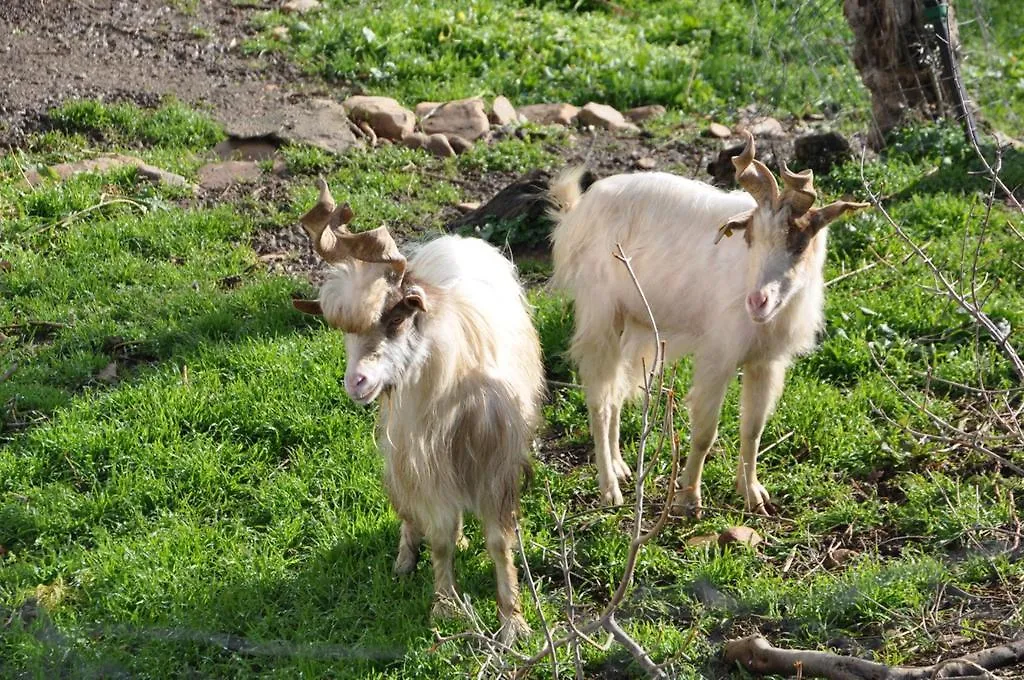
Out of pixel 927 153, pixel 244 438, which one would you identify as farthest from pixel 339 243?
pixel 927 153

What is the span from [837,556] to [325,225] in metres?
2.58

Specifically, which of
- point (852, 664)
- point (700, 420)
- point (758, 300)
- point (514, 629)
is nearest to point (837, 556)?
point (700, 420)

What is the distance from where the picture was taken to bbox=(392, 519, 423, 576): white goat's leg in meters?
4.75

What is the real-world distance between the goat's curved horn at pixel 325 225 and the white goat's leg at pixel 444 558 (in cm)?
113

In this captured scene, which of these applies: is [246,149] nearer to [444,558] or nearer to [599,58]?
[599,58]

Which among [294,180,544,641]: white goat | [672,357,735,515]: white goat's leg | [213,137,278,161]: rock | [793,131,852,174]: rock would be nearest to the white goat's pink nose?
[672,357,735,515]: white goat's leg

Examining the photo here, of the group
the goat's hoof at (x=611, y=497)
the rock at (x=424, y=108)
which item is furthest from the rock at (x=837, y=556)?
the rock at (x=424, y=108)

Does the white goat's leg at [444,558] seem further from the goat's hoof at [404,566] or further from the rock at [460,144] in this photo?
the rock at [460,144]

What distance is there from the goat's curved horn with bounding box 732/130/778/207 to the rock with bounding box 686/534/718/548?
4.90 feet

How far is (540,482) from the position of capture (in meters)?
5.29

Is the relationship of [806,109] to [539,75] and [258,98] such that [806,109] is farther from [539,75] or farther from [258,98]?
[258,98]

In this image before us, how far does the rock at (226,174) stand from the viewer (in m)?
7.85

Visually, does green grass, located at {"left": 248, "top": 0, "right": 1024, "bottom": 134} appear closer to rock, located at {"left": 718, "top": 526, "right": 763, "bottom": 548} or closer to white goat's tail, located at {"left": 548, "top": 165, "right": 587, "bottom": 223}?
white goat's tail, located at {"left": 548, "top": 165, "right": 587, "bottom": 223}

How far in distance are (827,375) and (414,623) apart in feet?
8.80
